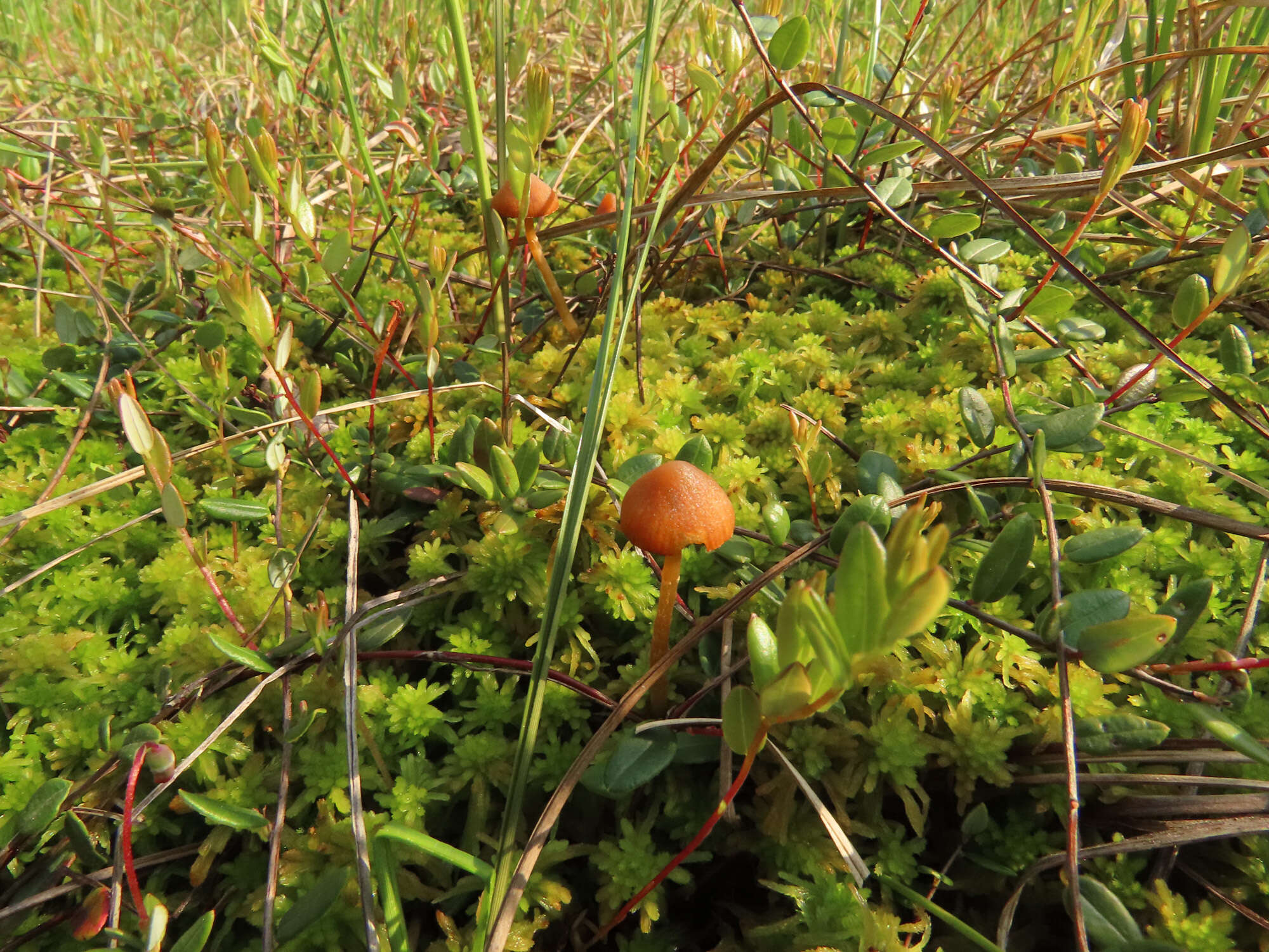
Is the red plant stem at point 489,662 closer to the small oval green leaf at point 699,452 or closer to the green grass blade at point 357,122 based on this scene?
the small oval green leaf at point 699,452

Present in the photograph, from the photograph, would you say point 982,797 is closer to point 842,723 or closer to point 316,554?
point 842,723

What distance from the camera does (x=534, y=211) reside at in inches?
78.9

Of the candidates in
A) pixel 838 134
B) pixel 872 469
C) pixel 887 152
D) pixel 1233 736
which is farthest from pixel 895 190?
pixel 1233 736

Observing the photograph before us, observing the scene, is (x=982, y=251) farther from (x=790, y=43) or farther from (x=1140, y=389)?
(x=790, y=43)

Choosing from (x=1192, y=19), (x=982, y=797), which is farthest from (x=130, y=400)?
(x=1192, y=19)

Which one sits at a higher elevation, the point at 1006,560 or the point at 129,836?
the point at 1006,560

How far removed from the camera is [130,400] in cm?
122

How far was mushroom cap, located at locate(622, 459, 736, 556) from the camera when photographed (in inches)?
47.4

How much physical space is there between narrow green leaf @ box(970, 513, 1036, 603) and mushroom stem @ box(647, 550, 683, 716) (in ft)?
1.78

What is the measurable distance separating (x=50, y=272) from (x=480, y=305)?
5.51ft

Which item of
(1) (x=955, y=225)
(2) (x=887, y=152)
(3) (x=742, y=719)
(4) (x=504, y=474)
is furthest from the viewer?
(2) (x=887, y=152)

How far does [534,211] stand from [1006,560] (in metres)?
1.50

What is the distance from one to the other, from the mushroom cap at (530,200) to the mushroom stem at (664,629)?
106cm

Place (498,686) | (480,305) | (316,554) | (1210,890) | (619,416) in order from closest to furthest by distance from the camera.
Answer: (1210,890) < (498,686) < (316,554) < (619,416) < (480,305)
